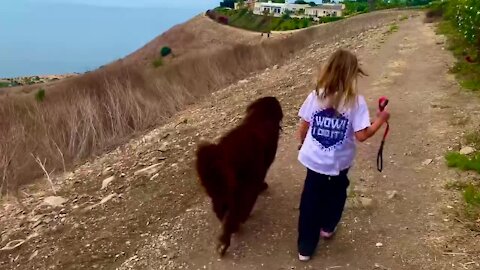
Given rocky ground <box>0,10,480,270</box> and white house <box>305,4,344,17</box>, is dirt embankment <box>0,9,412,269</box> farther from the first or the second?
white house <box>305,4,344,17</box>

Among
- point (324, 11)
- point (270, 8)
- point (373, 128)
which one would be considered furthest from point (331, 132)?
point (270, 8)

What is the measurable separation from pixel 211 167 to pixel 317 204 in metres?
0.94

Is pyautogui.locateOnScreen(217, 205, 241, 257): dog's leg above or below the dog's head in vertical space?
below

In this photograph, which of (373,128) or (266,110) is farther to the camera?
(266,110)

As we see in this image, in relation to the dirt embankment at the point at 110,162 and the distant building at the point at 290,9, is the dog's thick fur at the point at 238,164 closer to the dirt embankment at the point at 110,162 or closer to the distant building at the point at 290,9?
the dirt embankment at the point at 110,162

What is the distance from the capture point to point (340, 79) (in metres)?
4.21

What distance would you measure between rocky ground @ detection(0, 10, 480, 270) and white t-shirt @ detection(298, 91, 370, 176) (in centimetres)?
102

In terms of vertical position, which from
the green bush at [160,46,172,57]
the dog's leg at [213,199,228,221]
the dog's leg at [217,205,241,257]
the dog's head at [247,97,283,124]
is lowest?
the green bush at [160,46,172,57]

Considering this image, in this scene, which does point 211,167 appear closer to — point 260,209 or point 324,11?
point 260,209

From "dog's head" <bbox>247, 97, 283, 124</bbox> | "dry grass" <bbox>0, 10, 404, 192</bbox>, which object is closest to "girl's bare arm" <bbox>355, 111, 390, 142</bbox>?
"dog's head" <bbox>247, 97, 283, 124</bbox>

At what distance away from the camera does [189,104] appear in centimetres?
1494

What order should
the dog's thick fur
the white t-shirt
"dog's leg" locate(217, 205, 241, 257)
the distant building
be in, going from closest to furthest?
the white t-shirt
the dog's thick fur
"dog's leg" locate(217, 205, 241, 257)
the distant building

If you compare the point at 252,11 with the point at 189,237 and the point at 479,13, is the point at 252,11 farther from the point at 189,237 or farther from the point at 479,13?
the point at 189,237

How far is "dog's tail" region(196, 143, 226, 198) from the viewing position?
4625 millimetres
